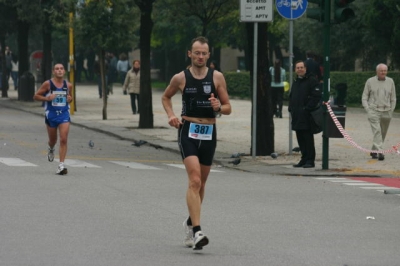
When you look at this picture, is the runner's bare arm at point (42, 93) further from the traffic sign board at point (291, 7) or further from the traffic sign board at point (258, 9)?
the traffic sign board at point (291, 7)

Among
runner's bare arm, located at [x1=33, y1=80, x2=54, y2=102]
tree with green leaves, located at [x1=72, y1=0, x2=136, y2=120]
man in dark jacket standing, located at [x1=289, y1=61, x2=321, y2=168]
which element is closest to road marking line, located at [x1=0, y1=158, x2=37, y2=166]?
runner's bare arm, located at [x1=33, y1=80, x2=54, y2=102]

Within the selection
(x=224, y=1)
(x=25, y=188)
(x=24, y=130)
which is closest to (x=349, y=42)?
(x=224, y=1)

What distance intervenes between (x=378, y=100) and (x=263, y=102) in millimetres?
2161

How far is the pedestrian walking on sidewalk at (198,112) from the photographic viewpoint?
10641 millimetres

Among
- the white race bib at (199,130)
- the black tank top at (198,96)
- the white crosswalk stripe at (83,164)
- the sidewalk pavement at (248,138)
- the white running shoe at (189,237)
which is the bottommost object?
the sidewalk pavement at (248,138)

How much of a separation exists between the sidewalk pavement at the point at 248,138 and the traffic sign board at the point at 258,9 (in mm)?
2424

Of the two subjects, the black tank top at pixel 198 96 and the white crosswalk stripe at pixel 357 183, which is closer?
the black tank top at pixel 198 96

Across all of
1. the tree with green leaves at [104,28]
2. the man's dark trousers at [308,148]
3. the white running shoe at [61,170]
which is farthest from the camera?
the tree with green leaves at [104,28]

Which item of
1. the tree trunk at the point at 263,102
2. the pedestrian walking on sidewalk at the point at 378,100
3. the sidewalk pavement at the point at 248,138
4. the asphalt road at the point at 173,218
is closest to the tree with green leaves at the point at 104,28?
the sidewalk pavement at the point at 248,138

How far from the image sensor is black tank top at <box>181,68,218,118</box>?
1074 centimetres

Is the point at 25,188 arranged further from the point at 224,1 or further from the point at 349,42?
the point at 349,42

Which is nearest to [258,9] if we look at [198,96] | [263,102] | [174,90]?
[263,102]

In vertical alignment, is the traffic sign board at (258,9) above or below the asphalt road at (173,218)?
above

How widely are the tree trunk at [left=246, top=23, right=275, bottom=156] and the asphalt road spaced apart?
8.03 feet
